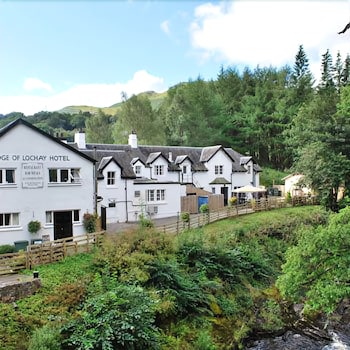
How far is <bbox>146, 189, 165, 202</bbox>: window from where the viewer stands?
34906 millimetres

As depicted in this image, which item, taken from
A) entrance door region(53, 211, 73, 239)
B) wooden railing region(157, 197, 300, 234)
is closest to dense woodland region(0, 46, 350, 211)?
wooden railing region(157, 197, 300, 234)

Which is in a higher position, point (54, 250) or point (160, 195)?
point (160, 195)

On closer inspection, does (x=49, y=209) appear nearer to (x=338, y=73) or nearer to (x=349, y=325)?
(x=349, y=325)

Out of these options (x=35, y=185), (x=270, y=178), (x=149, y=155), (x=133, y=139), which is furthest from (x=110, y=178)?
(x=270, y=178)

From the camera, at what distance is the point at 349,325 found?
18812mm

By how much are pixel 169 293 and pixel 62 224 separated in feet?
34.0

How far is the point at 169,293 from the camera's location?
1681 cm

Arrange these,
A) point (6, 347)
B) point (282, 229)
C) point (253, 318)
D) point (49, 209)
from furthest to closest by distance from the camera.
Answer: point (282, 229), point (49, 209), point (253, 318), point (6, 347)

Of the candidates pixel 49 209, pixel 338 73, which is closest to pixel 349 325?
pixel 49 209

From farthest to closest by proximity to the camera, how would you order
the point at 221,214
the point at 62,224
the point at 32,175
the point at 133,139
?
the point at 133,139 → the point at 221,214 → the point at 62,224 → the point at 32,175

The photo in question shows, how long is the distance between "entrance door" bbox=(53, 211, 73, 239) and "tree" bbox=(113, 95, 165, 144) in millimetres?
34656

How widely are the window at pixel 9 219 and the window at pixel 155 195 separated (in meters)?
14.0

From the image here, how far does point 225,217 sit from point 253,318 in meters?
14.6

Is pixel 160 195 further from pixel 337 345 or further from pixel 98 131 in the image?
pixel 98 131
